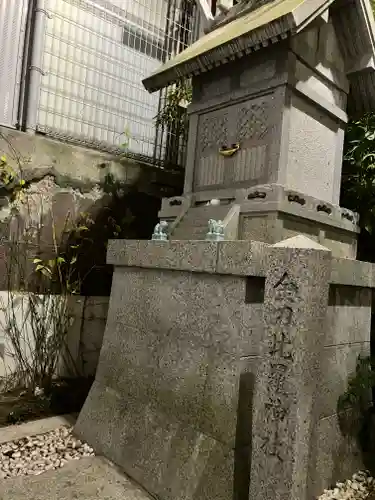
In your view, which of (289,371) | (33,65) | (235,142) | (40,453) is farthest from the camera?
(33,65)

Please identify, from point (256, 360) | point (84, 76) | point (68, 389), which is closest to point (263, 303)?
point (256, 360)

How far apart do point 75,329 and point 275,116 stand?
343 centimetres

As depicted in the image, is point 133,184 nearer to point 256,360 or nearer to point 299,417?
point 256,360

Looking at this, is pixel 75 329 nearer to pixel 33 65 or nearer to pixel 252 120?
pixel 252 120

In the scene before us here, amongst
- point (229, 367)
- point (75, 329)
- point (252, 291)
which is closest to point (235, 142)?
point (252, 291)

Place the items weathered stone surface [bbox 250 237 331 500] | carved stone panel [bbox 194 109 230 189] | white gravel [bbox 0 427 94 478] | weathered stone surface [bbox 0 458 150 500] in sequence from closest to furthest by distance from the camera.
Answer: weathered stone surface [bbox 250 237 331 500], weathered stone surface [bbox 0 458 150 500], white gravel [bbox 0 427 94 478], carved stone panel [bbox 194 109 230 189]

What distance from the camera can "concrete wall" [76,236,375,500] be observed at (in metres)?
2.43

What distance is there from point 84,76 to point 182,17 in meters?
2.52

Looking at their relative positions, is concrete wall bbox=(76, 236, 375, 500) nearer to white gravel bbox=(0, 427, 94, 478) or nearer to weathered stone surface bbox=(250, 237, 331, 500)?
weathered stone surface bbox=(250, 237, 331, 500)

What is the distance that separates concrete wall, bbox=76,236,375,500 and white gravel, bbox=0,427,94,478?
0.15 m

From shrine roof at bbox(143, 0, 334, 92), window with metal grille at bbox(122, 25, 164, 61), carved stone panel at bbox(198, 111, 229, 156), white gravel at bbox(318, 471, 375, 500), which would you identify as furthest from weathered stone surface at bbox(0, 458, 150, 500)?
window with metal grille at bbox(122, 25, 164, 61)

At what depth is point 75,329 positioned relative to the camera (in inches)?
198

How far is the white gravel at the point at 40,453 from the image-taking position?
3242mm

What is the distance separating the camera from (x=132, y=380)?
3.56 metres
